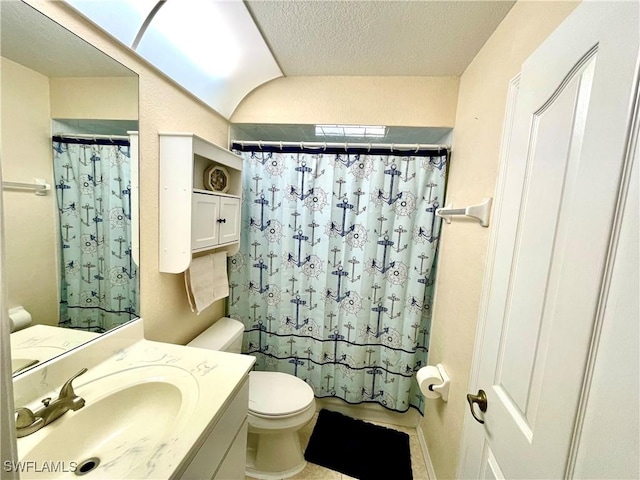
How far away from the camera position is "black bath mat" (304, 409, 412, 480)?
59.3 inches

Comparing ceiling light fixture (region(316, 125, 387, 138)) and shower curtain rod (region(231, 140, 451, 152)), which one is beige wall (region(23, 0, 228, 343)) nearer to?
shower curtain rod (region(231, 140, 451, 152))

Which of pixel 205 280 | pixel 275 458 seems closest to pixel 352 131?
pixel 205 280

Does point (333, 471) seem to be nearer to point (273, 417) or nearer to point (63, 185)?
point (273, 417)

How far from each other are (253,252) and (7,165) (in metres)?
1.24

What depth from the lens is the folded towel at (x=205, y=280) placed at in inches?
52.8

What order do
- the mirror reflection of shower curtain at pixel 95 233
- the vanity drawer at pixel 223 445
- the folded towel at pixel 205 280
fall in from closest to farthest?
1. the vanity drawer at pixel 223 445
2. the mirror reflection of shower curtain at pixel 95 233
3. the folded towel at pixel 205 280

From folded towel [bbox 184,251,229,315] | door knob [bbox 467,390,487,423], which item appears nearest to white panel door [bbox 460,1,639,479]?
door knob [bbox 467,390,487,423]

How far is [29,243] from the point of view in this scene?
749mm

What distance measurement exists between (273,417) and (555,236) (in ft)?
4.68

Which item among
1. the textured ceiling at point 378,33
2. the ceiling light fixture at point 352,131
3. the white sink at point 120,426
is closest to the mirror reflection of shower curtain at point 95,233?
the white sink at point 120,426

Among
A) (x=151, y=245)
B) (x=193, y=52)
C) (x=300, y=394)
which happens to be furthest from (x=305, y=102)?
(x=300, y=394)

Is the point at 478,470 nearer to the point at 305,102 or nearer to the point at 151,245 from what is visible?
the point at 151,245

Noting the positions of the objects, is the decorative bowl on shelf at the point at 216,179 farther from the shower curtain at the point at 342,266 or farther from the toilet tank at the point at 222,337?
the toilet tank at the point at 222,337

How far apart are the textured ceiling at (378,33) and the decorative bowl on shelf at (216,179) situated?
736mm
